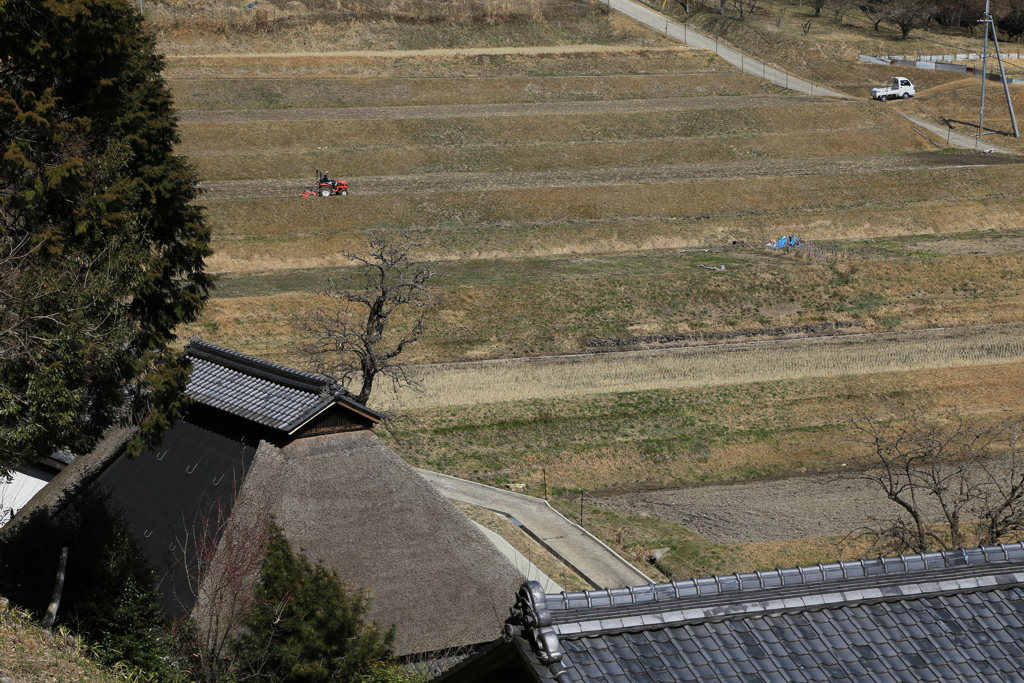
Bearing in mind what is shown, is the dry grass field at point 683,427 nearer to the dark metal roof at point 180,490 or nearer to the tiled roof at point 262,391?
the tiled roof at point 262,391

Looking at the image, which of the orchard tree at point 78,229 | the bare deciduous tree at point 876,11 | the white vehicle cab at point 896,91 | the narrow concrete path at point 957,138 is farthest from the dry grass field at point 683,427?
the bare deciduous tree at point 876,11

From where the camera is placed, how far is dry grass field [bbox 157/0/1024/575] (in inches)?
1353

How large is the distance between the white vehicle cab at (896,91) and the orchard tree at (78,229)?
55478 millimetres

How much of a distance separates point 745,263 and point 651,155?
14393 mm

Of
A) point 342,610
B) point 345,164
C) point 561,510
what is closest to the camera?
point 342,610

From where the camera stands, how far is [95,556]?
1608cm

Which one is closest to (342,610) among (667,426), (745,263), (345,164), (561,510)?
(561,510)

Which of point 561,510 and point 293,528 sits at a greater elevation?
point 293,528

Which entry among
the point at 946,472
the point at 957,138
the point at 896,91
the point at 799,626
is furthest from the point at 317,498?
the point at 896,91

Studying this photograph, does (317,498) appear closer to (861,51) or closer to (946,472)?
(946,472)

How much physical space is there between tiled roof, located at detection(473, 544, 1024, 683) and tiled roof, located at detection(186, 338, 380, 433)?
11.7 m

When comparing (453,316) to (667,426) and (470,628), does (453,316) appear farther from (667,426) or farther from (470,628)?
(470,628)

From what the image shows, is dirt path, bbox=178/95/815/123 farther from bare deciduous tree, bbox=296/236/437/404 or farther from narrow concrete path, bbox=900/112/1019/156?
bare deciduous tree, bbox=296/236/437/404

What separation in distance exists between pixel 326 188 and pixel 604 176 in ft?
46.3
